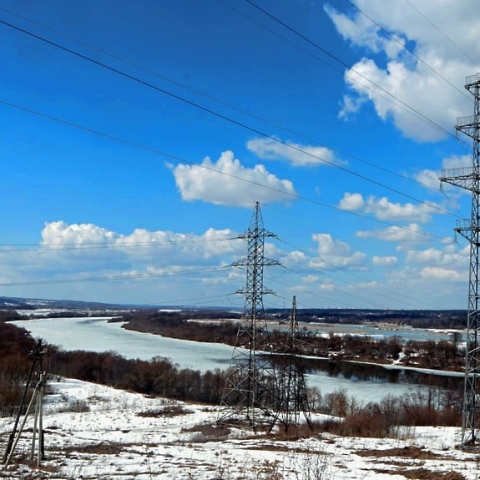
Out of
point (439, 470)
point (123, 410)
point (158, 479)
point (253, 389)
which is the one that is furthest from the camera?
point (123, 410)

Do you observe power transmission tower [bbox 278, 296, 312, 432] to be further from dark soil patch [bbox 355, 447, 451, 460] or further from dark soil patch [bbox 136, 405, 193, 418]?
dark soil patch [bbox 355, 447, 451, 460]

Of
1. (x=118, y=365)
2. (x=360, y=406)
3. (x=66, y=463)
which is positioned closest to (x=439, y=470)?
(x=66, y=463)

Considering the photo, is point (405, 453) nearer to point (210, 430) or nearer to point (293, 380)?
point (210, 430)

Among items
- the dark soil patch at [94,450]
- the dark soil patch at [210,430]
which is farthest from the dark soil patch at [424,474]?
the dark soil patch at [210,430]

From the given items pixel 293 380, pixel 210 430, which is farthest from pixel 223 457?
pixel 293 380

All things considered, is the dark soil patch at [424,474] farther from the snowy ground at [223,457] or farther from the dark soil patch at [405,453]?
the dark soil patch at [405,453]

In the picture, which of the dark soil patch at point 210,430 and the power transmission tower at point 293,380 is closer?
the dark soil patch at point 210,430

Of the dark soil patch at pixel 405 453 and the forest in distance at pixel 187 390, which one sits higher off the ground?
the dark soil patch at pixel 405 453

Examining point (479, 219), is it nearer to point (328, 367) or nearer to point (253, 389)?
point (253, 389)

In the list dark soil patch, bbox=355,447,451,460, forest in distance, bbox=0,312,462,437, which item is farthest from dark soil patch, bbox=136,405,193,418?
dark soil patch, bbox=355,447,451,460
